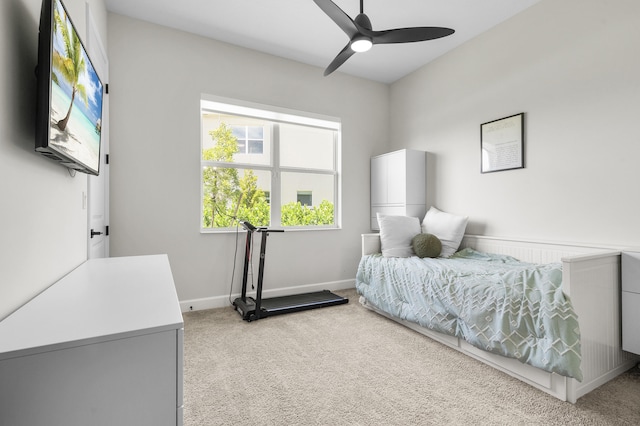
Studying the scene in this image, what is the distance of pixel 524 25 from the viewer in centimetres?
287

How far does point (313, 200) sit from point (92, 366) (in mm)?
3452

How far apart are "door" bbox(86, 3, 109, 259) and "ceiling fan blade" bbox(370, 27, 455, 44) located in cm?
197

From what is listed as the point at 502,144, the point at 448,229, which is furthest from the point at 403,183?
the point at 502,144

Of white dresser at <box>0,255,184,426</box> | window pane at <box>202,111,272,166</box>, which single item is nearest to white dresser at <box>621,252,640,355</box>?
white dresser at <box>0,255,184,426</box>

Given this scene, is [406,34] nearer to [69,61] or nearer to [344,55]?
[344,55]

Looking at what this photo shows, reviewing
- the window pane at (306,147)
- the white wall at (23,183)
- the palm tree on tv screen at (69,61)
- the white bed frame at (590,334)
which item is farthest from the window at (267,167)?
the white bed frame at (590,334)

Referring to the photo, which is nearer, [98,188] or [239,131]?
[98,188]

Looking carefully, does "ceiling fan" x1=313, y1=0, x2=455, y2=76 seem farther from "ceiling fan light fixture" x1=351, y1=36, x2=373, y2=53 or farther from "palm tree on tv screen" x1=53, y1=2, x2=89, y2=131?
"palm tree on tv screen" x1=53, y1=2, x2=89, y2=131

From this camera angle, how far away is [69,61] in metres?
1.28

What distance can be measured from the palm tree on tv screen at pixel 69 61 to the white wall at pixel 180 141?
161 centimetres

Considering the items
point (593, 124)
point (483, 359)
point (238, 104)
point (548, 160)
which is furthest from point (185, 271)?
point (593, 124)

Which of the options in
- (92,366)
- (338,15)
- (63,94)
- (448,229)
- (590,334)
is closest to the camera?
(92,366)

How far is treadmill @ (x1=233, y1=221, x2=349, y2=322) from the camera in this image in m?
2.96

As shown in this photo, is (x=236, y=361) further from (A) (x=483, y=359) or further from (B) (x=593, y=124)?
(B) (x=593, y=124)
